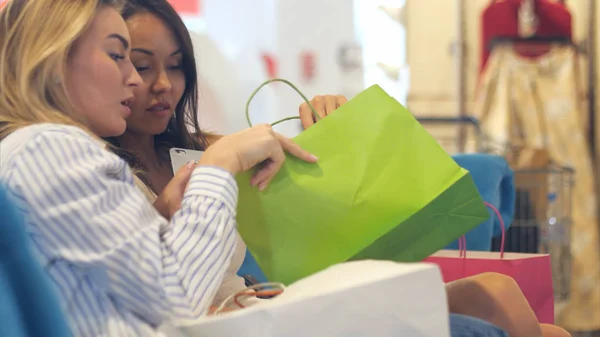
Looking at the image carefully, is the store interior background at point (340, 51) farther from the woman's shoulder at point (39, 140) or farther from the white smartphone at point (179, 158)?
the woman's shoulder at point (39, 140)

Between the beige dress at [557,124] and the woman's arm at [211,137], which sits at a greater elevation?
the woman's arm at [211,137]

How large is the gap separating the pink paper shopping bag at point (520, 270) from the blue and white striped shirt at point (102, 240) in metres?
0.61

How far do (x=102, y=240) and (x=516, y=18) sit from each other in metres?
2.77

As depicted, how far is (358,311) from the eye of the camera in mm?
708

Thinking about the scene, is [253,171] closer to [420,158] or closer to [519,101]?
[420,158]

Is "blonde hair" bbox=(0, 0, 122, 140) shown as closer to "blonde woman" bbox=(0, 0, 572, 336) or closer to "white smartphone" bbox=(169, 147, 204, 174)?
"blonde woman" bbox=(0, 0, 572, 336)

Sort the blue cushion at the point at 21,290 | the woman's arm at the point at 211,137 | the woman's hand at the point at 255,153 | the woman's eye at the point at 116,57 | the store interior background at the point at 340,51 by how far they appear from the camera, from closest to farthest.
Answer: the blue cushion at the point at 21,290
the woman's hand at the point at 255,153
the woman's eye at the point at 116,57
the woman's arm at the point at 211,137
the store interior background at the point at 340,51

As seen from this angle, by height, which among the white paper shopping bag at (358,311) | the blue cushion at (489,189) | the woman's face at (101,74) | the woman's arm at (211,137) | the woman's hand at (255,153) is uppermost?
the woman's face at (101,74)

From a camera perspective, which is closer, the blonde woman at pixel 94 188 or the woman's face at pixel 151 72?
the blonde woman at pixel 94 188

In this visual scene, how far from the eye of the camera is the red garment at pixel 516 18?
3102 mm

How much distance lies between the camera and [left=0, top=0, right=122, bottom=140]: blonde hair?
0.84m

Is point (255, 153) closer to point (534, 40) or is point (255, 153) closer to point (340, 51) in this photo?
point (340, 51)

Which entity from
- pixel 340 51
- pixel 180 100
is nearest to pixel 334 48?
pixel 340 51

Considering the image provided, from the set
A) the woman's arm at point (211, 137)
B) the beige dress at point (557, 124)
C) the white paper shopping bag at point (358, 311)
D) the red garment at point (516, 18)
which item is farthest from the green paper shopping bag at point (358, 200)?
the red garment at point (516, 18)
